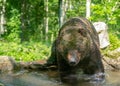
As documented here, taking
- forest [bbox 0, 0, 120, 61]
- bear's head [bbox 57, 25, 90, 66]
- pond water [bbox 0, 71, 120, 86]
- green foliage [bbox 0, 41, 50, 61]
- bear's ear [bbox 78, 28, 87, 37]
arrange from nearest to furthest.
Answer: bear's head [bbox 57, 25, 90, 66] < bear's ear [bbox 78, 28, 87, 37] < pond water [bbox 0, 71, 120, 86] < green foliage [bbox 0, 41, 50, 61] < forest [bbox 0, 0, 120, 61]

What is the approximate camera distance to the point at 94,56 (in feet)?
23.3

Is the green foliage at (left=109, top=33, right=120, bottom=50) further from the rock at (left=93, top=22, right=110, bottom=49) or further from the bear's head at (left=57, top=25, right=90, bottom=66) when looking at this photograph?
the bear's head at (left=57, top=25, right=90, bottom=66)

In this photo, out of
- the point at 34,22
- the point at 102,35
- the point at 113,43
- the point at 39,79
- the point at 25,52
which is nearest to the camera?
the point at 39,79

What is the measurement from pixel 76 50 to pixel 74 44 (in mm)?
119

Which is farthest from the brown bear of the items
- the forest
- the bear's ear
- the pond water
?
the forest

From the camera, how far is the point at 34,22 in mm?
22281

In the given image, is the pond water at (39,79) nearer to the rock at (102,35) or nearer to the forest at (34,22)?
the forest at (34,22)

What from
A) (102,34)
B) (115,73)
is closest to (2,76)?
(115,73)

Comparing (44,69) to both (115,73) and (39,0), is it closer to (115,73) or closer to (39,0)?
(115,73)

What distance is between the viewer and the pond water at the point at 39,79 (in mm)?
6633

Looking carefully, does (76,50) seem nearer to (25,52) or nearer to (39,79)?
(39,79)

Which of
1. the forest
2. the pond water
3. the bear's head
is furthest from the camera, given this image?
the forest

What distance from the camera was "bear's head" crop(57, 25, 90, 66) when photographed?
21.0 ft

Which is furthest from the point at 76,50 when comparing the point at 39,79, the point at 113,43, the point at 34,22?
the point at 34,22
